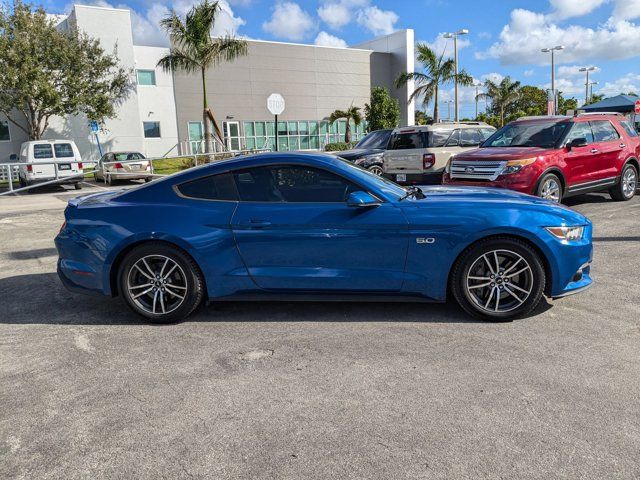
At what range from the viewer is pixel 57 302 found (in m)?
5.34

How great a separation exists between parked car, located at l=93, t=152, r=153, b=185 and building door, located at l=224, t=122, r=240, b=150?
16314 millimetres

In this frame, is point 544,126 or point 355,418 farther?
point 544,126

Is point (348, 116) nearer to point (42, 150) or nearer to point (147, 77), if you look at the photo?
point (147, 77)

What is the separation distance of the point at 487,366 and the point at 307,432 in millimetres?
1436

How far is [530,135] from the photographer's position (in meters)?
10.0

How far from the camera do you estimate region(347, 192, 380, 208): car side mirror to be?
424 centimetres

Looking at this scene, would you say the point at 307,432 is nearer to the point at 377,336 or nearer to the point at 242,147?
the point at 377,336

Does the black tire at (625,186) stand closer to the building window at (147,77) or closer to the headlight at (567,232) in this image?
the headlight at (567,232)

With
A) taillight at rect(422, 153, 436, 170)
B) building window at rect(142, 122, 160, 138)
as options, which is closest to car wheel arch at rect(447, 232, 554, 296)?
taillight at rect(422, 153, 436, 170)

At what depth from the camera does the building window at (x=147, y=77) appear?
111 feet

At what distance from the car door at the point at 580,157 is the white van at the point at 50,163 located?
17.2 metres

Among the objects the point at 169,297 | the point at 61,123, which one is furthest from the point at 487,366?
the point at 61,123

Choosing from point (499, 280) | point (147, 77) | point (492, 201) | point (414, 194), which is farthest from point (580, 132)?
point (147, 77)

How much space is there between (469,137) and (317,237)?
32.8 ft
